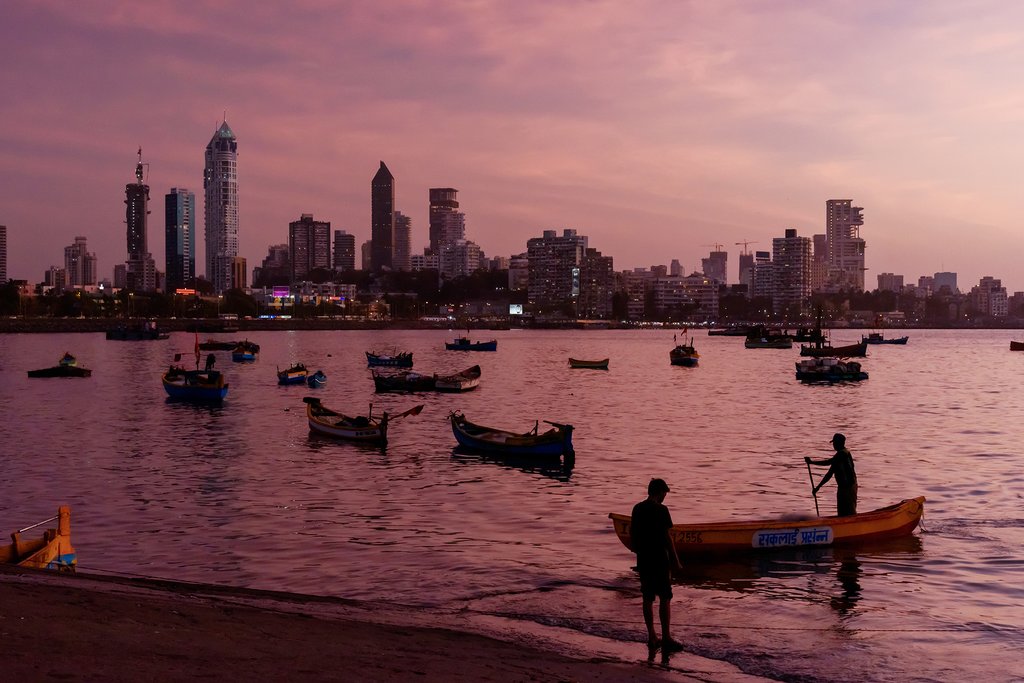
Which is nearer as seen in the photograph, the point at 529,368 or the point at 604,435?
the point at 604,435

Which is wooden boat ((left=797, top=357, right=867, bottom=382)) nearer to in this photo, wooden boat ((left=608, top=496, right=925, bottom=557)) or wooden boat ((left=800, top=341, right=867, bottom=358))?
wooden boat ((left=800, top=341, right=867, bottom=358))

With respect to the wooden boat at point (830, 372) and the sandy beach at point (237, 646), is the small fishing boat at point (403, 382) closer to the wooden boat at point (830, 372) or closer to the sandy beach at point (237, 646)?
the wooden boat at point (830, 372)

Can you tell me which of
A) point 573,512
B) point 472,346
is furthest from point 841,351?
point 573,512

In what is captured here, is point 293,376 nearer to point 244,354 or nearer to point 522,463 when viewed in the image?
point 244,354

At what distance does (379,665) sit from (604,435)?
137 feet

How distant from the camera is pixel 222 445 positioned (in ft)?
161

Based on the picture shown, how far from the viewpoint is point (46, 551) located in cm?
1950

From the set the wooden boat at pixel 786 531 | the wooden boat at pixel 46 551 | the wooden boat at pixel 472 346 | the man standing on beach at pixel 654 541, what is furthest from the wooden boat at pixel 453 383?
the wooden boat at pixel 472 346

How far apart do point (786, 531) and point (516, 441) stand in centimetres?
2037

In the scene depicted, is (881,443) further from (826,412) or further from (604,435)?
(826,412)

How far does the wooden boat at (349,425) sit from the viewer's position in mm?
47406

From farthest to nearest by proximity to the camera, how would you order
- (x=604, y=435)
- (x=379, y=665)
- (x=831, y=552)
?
1. (x=604, y=435)
2. (x=831, y=552)
3. (x=379, y=665)

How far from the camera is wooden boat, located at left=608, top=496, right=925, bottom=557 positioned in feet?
75.4

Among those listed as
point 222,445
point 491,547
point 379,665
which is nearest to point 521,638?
point 379,665
